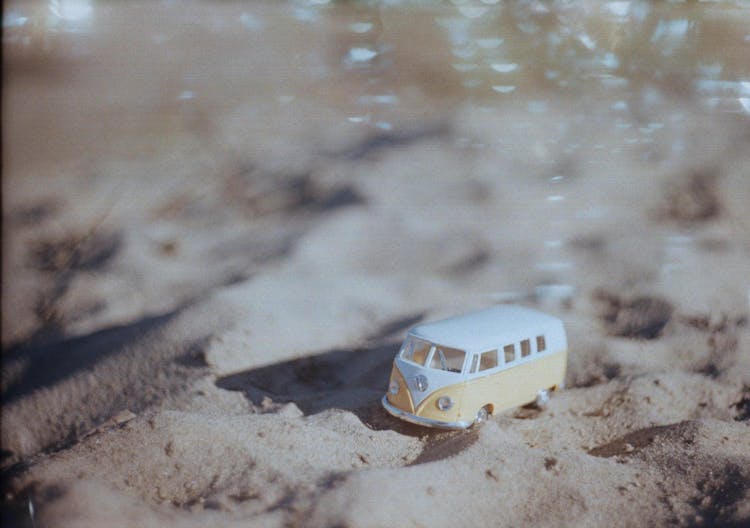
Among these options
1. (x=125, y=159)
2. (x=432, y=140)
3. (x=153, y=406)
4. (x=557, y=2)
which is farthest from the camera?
(x=125, y=159)

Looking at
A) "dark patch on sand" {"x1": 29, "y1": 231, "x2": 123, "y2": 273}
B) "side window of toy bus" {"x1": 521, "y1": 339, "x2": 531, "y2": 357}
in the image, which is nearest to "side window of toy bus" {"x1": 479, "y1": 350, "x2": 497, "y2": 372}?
"side window of toy bus" {"x1": 521, "y1": 339, "x2": 531, "y2": 357}

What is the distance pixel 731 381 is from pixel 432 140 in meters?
6.19

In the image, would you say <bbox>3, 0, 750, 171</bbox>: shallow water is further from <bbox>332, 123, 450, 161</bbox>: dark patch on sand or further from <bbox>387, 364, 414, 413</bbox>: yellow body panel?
<bbox>387, 364, 414, 413</bbox>: yellow body panel

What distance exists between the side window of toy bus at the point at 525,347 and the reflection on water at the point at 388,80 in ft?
9.90

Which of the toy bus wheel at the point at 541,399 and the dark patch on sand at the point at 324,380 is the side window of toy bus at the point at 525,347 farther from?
the dark patch on sand at the point at 324,380

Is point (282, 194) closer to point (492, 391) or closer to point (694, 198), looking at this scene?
point (492, 391)

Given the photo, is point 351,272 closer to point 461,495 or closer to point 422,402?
point 422,402

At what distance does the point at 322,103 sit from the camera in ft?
39.7

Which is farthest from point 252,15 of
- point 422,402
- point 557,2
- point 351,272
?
point 422,402

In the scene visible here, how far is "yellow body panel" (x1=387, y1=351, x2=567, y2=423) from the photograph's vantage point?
5.12m

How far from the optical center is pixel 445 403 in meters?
5.09

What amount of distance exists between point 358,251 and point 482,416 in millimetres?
4128

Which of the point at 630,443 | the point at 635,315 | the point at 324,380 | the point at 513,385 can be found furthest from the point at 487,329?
the point at 635,315

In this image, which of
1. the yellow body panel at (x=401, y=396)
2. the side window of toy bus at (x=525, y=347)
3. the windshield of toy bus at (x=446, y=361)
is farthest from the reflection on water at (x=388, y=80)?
the yellow body panel at (x=401, y=396)
